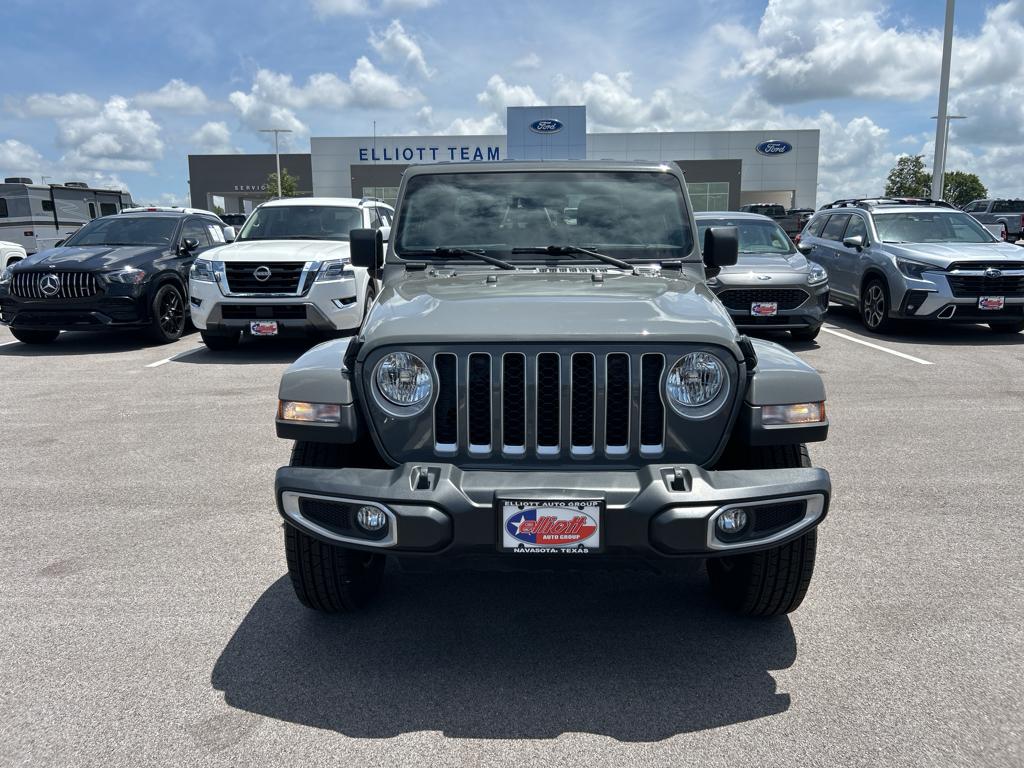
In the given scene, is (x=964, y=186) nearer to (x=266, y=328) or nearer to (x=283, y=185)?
(x=283, y=185)

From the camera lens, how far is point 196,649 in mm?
3248

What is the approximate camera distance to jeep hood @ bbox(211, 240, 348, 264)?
993 cm

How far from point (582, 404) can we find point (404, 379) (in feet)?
2.05

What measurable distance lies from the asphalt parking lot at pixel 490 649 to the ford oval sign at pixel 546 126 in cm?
4891

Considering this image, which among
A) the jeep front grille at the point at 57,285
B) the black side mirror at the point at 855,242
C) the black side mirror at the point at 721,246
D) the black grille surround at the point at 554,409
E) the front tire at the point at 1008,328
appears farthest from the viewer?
the black side mirror at the point at 855,242

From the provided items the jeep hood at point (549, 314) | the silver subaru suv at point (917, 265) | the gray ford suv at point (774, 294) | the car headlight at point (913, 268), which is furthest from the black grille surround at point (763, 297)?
the jeep hood at point (549, 314)

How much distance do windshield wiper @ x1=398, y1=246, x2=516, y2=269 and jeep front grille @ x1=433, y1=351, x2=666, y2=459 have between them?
1268mm

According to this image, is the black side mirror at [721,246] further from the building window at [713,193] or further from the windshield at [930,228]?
the building window at [713,193]

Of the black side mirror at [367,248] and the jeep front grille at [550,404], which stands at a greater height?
the black side mirror at [367,248]

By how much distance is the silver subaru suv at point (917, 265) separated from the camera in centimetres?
1088

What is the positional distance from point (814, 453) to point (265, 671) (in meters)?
4.14

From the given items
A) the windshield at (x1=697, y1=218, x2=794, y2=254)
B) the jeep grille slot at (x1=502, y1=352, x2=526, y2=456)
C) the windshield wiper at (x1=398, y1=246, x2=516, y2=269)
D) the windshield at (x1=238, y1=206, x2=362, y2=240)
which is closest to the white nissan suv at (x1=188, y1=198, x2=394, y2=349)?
the windshield at (x1=238, y1=206, x2=362, y2=240)

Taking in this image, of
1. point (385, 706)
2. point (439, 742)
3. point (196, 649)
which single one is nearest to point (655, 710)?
point (439, 742)

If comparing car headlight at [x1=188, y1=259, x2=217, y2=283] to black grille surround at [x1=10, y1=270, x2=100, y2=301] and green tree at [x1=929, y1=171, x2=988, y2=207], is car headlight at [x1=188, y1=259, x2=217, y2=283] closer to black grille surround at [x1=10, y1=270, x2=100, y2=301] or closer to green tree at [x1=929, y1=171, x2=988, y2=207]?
black grille surround at [x1=10, y1=270, x2=100, y2=301]
